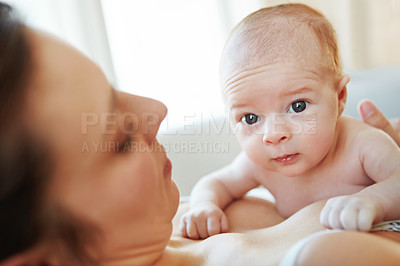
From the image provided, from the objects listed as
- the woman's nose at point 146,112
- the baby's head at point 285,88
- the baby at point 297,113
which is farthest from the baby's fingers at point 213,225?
the woman's nose at point 146,112


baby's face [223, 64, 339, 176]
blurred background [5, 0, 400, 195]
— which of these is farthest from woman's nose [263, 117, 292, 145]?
blurred background [5, 0, 400, 195]

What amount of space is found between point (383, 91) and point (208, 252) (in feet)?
3.66

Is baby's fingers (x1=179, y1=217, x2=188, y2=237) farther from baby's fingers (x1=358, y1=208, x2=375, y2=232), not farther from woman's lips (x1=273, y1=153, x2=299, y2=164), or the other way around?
baby's fingers (x1=358, y1=208, x2=375, y2=232)

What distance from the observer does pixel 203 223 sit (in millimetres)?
1012

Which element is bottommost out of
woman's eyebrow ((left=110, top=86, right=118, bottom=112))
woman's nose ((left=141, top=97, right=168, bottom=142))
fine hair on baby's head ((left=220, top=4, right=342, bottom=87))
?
woman's nose ((left=141, top=97, right=168, bottom=142))

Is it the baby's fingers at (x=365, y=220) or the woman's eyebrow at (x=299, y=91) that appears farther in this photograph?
the woman's eyebrow at (x=299, y=91)

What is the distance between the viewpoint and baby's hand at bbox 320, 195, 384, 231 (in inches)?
26.3

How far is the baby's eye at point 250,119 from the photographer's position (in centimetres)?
98

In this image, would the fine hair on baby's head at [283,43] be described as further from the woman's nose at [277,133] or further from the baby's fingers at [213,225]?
the baby's fingers at [213,225]

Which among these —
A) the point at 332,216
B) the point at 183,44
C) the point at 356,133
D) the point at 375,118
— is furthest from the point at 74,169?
the point at 183,44

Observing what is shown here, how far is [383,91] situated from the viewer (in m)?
1.56

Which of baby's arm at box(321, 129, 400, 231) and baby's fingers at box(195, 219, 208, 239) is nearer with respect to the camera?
baby's arm at box(321, 129, 400, 231)

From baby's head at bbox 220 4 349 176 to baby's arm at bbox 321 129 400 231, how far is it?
0.10m

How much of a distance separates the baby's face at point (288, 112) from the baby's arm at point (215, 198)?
21 centimetres
